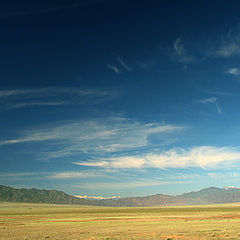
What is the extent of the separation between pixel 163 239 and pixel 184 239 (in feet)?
7.77

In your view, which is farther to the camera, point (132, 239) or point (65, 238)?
point (65, 238)

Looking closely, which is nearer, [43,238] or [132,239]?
[132,239]

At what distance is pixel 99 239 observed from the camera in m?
32.1

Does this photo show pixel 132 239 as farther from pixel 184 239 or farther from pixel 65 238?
pixel 65 238

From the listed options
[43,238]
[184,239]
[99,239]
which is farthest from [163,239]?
[43,238]

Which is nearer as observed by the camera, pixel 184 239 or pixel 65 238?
pixel 184 239

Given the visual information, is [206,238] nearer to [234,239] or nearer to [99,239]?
[234,239]

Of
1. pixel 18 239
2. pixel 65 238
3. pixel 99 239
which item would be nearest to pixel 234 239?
pixel 99 239

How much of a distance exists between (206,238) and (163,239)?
4959 millimetres

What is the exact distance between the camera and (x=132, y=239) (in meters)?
31.8

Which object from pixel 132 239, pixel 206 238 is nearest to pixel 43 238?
pixel 132 239

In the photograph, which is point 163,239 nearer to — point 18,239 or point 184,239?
point 184,239

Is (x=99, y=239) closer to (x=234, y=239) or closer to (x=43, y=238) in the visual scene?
(x=43, y=238)

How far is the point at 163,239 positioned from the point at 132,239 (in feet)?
11.5
